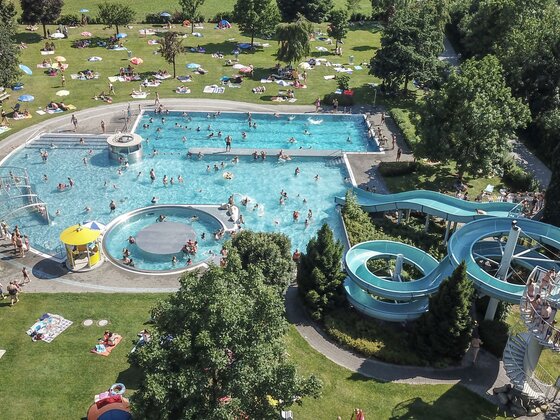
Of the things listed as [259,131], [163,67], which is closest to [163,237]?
[259,131]

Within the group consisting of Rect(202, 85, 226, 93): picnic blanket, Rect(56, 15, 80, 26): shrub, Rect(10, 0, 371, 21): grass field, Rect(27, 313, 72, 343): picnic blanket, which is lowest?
Rect(27, 313, 72, 343): picnic blanket

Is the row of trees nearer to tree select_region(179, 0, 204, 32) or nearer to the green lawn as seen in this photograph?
the green lawn

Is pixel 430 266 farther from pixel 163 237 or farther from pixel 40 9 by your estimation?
pixel 40 9

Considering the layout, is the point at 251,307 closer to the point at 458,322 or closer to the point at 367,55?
the point at 458,322

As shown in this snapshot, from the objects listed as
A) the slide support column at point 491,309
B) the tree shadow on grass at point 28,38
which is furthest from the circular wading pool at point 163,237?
the tree shadow on grass at point 28,38

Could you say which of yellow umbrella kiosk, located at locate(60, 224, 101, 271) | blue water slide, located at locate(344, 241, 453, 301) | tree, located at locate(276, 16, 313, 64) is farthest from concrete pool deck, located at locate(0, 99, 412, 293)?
blue water slide, located at locate(344, 241, 453, 301)

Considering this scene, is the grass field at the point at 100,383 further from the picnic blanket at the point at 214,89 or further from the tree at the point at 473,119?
the picnic blanket at the point at 214,89

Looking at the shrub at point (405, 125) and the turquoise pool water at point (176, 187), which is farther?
the shrub at point (405, 125)
